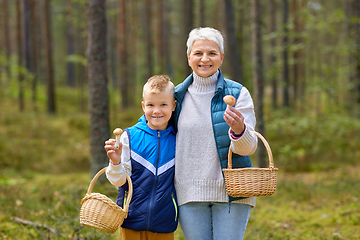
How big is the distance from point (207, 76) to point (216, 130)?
1.49 feet

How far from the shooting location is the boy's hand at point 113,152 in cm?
216

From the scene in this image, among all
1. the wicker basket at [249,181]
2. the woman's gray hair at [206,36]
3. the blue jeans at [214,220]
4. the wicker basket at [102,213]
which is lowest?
the blue jeans at [214,220]

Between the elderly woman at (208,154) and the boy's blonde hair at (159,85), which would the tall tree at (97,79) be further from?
the elderly woman at (208,154)

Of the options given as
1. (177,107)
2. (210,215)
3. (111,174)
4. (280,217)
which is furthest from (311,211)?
(111,174)

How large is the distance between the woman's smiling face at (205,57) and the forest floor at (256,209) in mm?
2467

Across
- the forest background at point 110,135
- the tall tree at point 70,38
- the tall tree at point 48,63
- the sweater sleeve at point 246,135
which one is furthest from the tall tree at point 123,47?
the sweater sleeve at point 246,135

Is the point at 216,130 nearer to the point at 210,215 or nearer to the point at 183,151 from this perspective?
the point at 183,151

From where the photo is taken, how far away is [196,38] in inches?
94.5

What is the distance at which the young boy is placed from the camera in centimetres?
235

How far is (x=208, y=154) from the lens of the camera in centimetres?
240

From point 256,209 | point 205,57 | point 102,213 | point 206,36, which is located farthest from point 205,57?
point 256,209

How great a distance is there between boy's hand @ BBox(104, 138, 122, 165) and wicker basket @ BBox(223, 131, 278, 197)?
791 mm

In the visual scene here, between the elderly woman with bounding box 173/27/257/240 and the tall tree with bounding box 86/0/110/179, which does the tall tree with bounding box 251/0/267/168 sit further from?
the elderly woman with bounding box 173/27/257/240

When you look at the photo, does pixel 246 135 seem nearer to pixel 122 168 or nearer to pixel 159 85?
pixel 159 85
